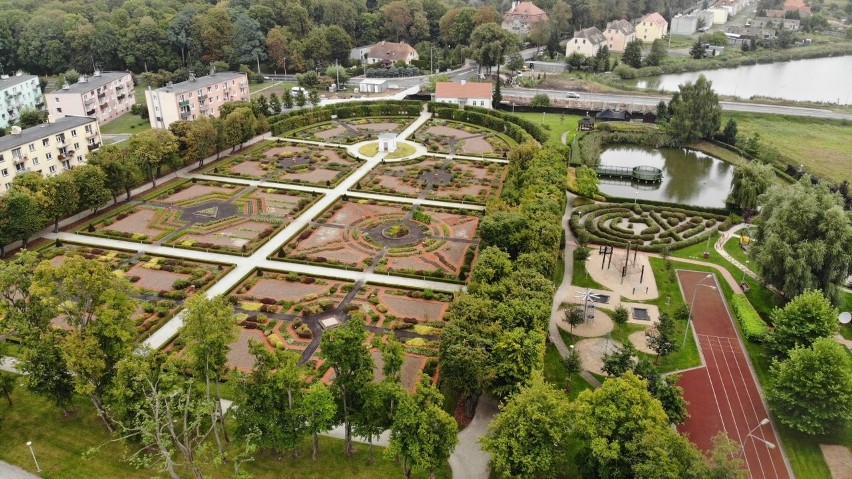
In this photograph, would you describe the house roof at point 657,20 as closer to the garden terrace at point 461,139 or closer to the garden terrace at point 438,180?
the garden terrace at point 461,139

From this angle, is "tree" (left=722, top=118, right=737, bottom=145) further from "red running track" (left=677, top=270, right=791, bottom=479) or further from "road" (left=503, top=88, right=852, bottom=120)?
"red running track" (left=677, top=270, right=791, bottom=479)

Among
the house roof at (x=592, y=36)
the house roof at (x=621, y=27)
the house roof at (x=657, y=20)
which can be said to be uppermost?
the house roof at (x=657, y=20)

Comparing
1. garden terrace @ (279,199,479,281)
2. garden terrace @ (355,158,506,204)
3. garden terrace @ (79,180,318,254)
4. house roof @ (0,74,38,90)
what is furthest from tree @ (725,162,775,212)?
house roof @ (0,74,38,90)

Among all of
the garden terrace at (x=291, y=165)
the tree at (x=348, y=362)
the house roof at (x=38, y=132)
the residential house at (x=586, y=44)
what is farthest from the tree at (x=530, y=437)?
the residential house at (x=586, y=44)

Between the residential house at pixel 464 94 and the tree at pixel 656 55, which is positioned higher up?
the tree at pixel 656 55

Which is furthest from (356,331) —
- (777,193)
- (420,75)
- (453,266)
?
(420,75)

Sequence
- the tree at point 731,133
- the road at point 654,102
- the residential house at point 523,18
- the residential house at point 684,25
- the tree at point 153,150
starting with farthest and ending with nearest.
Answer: the residential house at point 684,25, the residential house at point 523,18, the road at point 654,102, the tree at point 731,133, the tree at point 153,150
